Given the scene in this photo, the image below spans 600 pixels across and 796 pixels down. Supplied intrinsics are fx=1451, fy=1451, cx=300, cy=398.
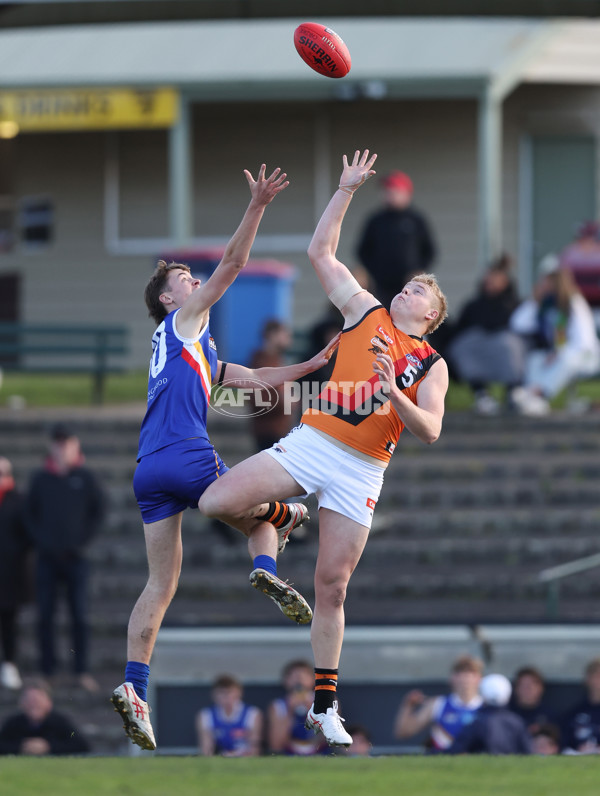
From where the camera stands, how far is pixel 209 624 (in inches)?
444

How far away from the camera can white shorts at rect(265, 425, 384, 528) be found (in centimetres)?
629

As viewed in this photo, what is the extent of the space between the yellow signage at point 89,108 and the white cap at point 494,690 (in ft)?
33.2

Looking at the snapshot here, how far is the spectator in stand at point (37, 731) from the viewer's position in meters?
10.3

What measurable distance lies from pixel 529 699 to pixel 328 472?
4.43 m

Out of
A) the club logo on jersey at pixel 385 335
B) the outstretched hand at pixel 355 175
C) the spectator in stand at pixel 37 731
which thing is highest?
the outstretched hand at pixel 355 175

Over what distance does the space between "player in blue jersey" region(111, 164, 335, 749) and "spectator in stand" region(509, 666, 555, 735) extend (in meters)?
4.19

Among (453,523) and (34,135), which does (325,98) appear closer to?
(34,135)

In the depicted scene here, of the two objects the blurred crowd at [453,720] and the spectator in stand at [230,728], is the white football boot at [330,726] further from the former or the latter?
the spectator in stand at [230,728]

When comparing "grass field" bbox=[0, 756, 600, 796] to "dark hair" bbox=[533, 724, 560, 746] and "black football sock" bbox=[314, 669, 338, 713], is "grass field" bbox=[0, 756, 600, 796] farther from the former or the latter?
"black football sock" bbox=[314, 669, 338, 713]

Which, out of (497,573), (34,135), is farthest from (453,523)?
(34,135)

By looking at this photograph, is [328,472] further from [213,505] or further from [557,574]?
[557,574]

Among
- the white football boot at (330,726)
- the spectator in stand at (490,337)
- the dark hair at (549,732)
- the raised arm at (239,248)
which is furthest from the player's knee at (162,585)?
the spectator in stand at (490,337)

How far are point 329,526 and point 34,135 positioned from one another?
15.6m

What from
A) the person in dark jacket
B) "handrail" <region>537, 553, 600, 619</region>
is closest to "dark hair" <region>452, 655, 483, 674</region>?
the person in dark jacket
